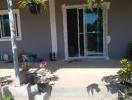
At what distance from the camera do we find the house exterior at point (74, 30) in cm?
998

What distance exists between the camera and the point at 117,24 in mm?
10000

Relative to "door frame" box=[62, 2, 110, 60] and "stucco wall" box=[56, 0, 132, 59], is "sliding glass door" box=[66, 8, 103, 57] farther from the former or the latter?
"stucco wall" box=[56, 0, 132, 59]

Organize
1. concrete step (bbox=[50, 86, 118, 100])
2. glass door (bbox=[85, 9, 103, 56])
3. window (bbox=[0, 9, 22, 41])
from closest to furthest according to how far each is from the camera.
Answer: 1. concrete step (bbox=[50, 86, 118, 100])
2. glass door (bbox=[85, 9, 103, 56])
3. window (bbox=[0, 9, 22, 41])

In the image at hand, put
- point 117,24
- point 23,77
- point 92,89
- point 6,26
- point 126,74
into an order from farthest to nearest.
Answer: point 6,26 < point 117,24 < point 23,77 < point 92,89 < point 126,74

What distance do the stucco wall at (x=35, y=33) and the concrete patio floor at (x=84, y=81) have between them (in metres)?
1.56

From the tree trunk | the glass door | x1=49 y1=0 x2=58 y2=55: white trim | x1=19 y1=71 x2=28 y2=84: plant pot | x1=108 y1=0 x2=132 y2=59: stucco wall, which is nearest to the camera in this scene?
the tree trunk

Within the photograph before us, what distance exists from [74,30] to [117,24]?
173 cm

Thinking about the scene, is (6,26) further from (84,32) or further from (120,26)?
Result: (120,26)

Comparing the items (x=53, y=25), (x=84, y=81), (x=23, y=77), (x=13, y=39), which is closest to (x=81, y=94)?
(x=84, y=81)

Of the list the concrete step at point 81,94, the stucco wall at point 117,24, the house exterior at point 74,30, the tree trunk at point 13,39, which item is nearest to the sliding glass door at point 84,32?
Answer: the house exterior at point 74,30

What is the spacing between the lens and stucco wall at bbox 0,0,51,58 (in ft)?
34.5

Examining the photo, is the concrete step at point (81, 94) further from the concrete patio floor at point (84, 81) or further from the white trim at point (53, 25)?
the white trim at point (53, 25)

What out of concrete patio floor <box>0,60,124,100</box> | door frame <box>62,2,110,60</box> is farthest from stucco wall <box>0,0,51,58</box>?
concrete patio floor <box>0,60,124,100</box>

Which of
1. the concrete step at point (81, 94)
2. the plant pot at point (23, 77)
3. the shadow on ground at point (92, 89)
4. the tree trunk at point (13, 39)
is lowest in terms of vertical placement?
the concrete step at point (81, 94)
